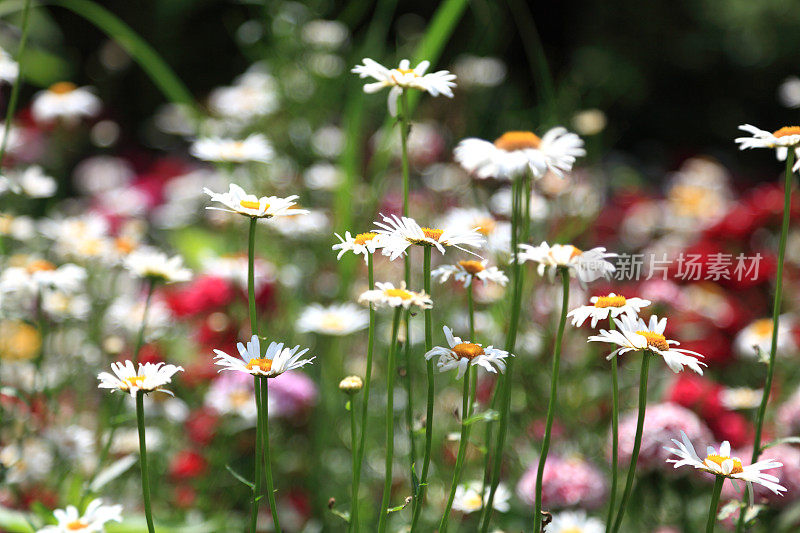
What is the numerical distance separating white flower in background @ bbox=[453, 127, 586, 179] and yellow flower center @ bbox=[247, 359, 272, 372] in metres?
0.16

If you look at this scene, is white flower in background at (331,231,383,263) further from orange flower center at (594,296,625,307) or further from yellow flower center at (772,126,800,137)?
yellow flower center at (772,126,800,137)

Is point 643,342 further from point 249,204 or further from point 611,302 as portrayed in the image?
point 249,204

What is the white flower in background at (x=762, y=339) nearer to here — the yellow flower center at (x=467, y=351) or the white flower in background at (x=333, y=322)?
the white flower in background at (x=333, y=322)

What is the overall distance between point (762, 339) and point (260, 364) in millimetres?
814

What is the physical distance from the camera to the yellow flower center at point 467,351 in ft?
1.57

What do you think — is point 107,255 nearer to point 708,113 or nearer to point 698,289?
point 698,289

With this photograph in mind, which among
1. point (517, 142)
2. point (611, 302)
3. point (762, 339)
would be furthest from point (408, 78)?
point (762, 339)

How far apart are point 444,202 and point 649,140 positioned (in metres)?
1.68

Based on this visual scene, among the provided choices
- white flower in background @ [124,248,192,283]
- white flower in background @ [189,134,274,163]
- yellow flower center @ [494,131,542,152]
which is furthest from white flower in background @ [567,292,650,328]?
white flower in background @ [189,134,274,163]

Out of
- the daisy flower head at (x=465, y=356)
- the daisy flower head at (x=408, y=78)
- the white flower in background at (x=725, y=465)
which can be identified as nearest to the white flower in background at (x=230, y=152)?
the daisy flower head at (x=408, y=78)

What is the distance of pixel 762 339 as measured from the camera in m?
1.04

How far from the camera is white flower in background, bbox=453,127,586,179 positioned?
1.49ft

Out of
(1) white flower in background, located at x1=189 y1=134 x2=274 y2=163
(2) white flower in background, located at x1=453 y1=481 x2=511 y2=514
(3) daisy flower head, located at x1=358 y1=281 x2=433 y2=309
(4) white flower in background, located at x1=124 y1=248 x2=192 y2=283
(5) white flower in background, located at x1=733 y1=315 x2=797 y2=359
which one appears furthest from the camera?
(5) white flower in background, located at x1=733 y1=315 x2=797 y2=359

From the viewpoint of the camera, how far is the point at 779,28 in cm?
263
